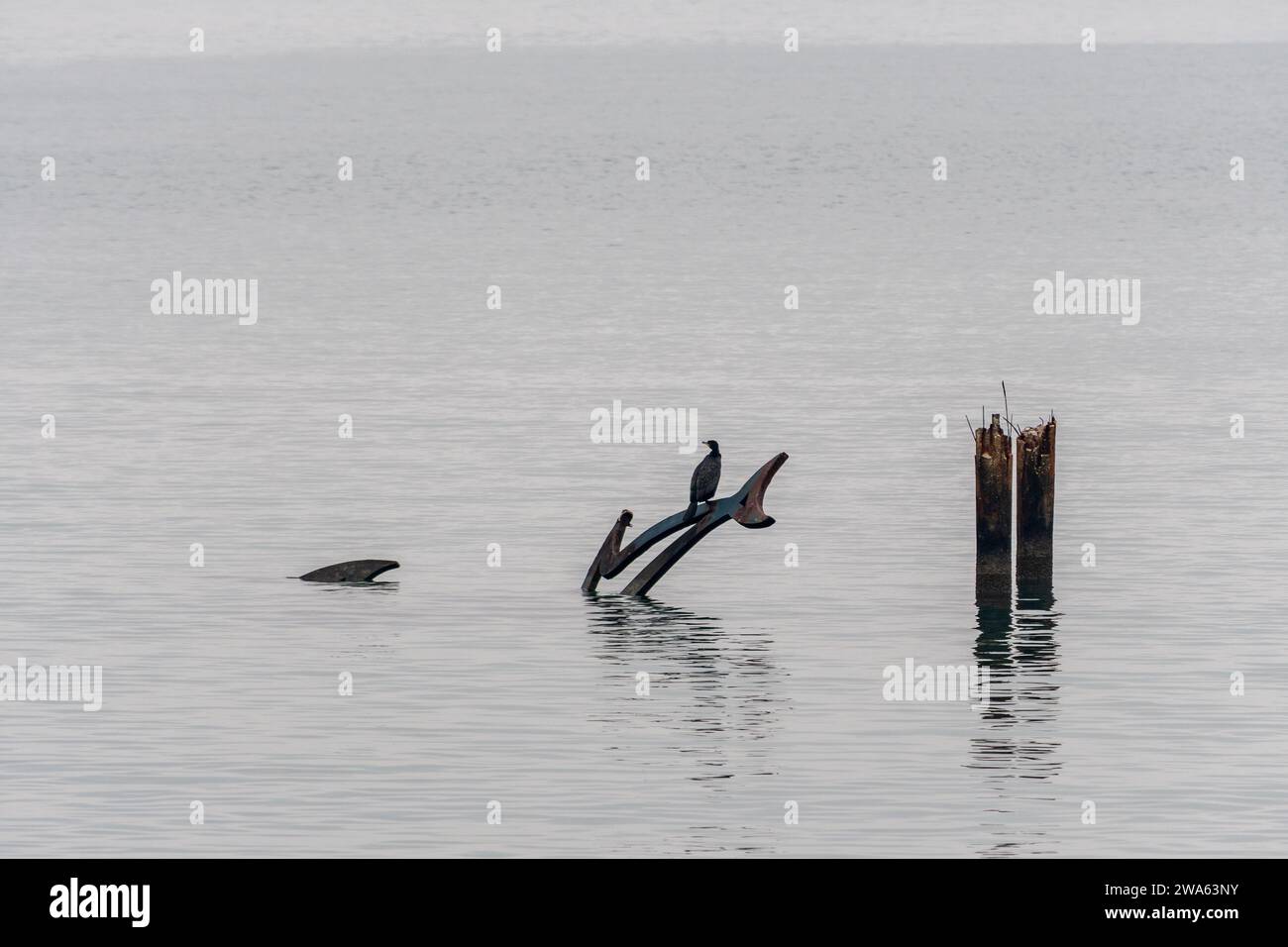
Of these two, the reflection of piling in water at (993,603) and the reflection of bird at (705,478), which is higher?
the reflection of bird at (705,478)

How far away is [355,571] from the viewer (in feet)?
140

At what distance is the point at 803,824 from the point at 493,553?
2016 centimetres

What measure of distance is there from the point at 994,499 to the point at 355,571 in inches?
378

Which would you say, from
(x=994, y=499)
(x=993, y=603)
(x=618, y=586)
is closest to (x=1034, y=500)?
(x=994, y=499)

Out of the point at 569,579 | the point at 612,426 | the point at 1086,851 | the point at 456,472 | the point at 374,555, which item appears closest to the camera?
Result: the point at 1086,851

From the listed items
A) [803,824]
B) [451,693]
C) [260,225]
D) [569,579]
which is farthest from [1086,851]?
[260,225]

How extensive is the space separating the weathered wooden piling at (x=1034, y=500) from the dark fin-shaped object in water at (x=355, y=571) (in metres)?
9.03

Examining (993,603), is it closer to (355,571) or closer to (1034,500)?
(1034,500)

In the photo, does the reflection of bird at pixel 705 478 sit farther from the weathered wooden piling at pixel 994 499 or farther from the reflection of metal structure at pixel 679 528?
the weathered wooden piling at pixel 994 499

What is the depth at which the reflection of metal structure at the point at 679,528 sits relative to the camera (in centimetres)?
3762

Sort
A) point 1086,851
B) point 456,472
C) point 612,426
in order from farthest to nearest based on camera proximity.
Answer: point 612,426 < point 456,472 < point 1086,851

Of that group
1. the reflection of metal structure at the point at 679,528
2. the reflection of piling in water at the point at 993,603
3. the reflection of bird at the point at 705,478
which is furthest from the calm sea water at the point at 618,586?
the reflection of bird at the point at 705,478

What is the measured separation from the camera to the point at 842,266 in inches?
5723

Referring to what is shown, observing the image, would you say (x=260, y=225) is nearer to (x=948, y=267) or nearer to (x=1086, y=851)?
(x=948, y=267)
